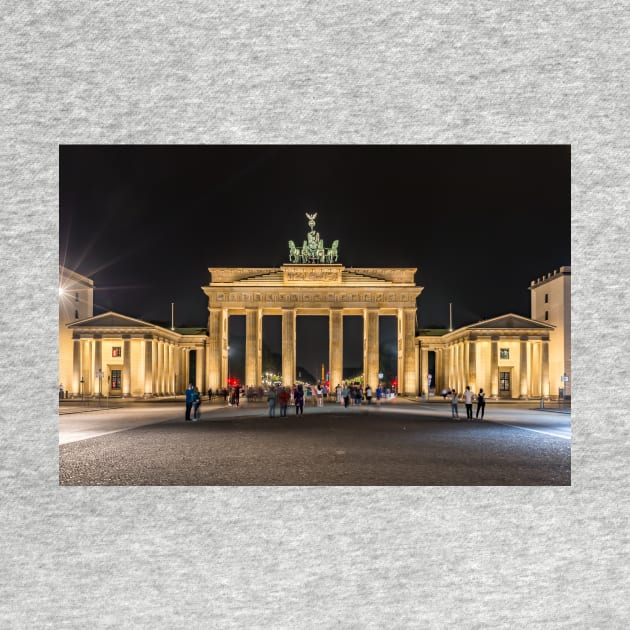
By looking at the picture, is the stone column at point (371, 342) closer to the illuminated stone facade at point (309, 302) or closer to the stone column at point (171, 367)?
the illuminated stone facade at point (309, 302)

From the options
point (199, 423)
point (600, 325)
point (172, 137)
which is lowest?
point (199, 423)

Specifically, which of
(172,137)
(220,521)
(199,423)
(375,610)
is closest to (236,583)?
(220,521)

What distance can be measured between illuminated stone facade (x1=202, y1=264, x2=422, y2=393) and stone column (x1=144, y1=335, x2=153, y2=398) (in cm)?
847

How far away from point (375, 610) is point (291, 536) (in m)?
1.21

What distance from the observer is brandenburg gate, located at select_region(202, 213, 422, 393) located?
64312 millimetres

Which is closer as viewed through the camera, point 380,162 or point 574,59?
point 574,59

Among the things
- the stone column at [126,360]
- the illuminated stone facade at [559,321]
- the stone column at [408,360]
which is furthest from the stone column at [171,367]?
the illuminated stone facade at [559,321]

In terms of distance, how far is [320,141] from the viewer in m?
8.88

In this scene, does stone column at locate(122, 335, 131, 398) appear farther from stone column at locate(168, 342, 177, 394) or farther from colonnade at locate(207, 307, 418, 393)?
colonnade at locate(207, 307, 418, 393)

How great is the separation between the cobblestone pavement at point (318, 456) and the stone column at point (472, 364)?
36.0 metres

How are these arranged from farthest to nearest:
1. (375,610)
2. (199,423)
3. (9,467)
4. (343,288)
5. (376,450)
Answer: (343,288) → (199,423) → (376,450) → (9,467) → (375,610)

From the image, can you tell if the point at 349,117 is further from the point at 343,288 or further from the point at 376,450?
the point at 343,288

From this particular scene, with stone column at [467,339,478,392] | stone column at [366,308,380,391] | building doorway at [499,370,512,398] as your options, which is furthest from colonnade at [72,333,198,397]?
building doorway at [499,370,512,398]

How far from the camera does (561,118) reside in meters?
8.80
